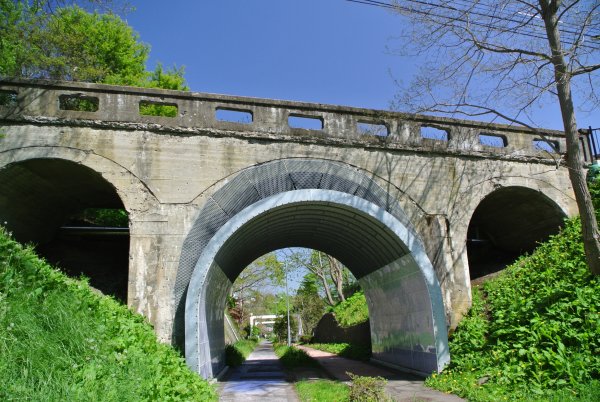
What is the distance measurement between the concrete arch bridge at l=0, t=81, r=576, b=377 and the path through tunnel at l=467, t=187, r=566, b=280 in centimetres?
8

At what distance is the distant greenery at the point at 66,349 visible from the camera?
4355mm

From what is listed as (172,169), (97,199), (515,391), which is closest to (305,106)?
(172,169)

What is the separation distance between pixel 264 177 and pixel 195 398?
452 cm

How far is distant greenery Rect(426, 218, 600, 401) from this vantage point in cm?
644

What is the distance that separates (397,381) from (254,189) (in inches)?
189

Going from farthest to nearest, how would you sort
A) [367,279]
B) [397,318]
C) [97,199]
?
[367,279], [97,199], [397,318]

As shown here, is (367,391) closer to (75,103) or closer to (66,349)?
(66,349)

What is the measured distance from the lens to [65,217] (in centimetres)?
1195

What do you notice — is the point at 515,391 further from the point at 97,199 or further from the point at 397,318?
the point at 97,199

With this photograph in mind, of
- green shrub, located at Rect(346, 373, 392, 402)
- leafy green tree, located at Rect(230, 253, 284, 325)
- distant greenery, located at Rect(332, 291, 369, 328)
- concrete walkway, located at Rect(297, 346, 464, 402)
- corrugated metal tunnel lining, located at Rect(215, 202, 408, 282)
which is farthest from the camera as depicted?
leafy green tree, located at Rect(230, 253, 284, 325)

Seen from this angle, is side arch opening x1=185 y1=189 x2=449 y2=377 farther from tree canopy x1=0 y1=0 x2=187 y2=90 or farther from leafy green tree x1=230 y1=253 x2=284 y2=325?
leafy green tree x1=230 y1=253 x2=284 y2=325

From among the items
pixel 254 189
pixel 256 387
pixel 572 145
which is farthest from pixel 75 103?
pixel 572 145

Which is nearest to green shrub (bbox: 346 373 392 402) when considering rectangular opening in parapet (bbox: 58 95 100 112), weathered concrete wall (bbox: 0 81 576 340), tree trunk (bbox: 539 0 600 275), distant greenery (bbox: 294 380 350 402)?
distant greenery (bbox: 294 380 350 402)

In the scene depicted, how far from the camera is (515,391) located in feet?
21.5
